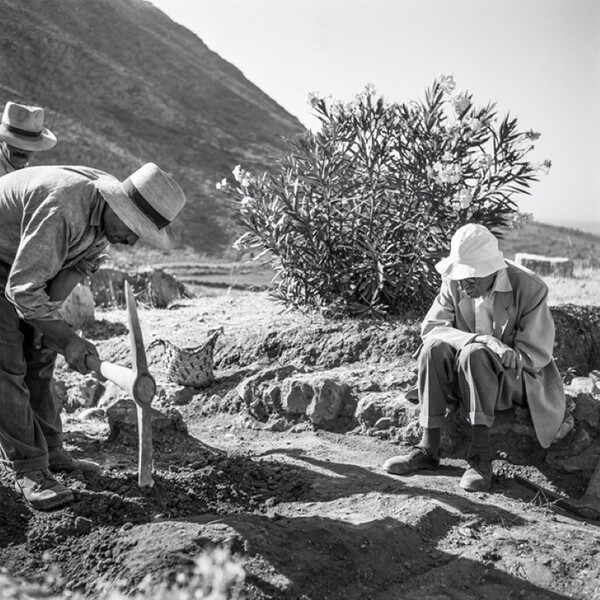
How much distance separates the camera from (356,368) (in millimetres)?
5371

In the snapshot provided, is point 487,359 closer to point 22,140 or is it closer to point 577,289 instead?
point 22,140

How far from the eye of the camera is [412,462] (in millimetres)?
4227

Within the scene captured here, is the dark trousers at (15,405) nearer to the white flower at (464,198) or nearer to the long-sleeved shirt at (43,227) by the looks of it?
the long-sleeved shirt at (43,227)

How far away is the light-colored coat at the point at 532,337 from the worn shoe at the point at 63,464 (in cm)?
182

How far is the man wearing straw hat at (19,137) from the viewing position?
5.19 metres

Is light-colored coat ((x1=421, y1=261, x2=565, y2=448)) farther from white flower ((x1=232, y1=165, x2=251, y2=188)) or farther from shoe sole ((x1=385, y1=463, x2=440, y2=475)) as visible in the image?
white flower ((x1=232, y1=165, x2=251, y2=188))

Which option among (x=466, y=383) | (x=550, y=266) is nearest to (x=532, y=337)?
(x=466, y=383)

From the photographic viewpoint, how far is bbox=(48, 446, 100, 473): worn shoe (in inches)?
154

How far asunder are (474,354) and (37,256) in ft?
6.89

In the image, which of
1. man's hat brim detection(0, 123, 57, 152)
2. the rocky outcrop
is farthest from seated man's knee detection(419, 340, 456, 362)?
the rocky outcrop

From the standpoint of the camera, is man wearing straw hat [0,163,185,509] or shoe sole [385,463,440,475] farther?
shoe sole [385,463,440,475]

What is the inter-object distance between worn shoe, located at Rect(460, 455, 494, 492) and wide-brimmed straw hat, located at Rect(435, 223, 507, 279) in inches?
36.5

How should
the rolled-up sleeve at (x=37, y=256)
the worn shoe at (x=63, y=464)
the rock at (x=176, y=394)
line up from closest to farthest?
the rolled-up sleeve at (x=37, y=256) → the worn shoe at (x=63, y=464) → the rock at (x=176, y=394)

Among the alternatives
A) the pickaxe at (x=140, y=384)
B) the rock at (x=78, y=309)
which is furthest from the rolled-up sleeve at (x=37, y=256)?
the rock at (x=78, y=309)
